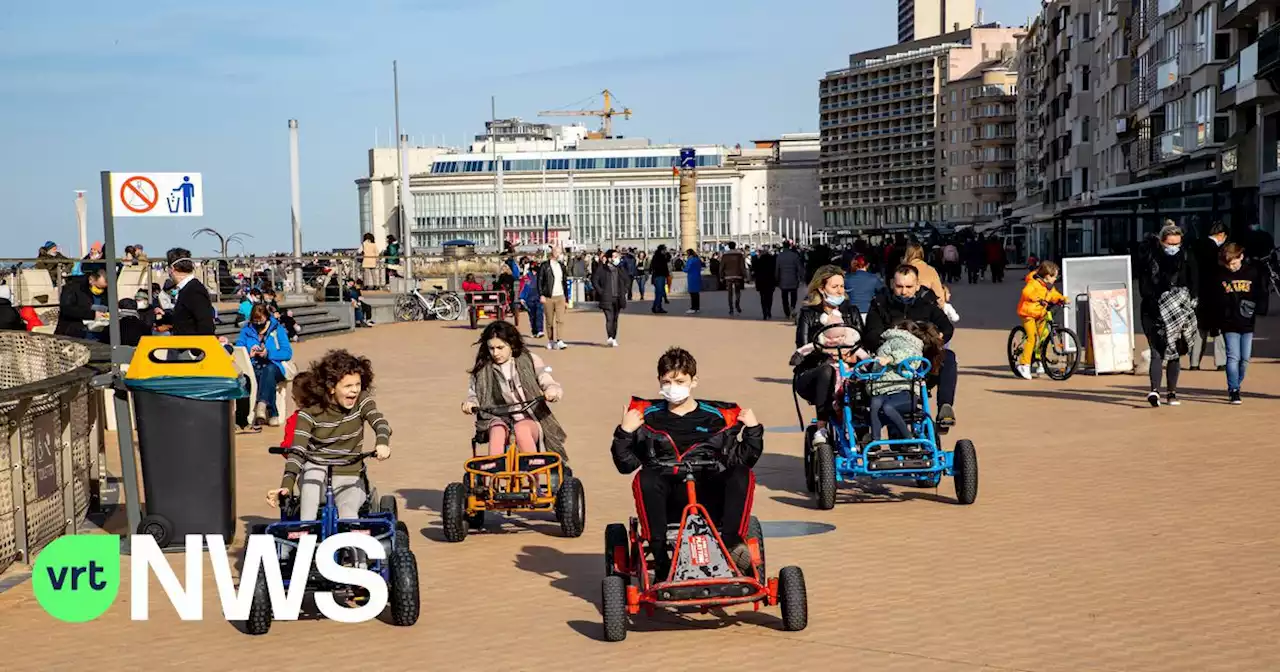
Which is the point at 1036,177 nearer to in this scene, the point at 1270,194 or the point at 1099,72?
the point at 1099,72

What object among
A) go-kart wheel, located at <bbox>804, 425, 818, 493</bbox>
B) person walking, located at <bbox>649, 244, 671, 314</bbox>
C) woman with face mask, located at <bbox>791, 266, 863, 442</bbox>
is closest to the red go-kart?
woman with face mask, located at <bbox>791, 266, 863, 442</bbox>

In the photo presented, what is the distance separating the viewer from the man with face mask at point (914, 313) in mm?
11945

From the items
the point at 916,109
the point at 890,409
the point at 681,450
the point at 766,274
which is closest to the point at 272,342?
the point at 890,409

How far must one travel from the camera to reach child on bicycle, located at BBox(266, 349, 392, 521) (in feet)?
26.8

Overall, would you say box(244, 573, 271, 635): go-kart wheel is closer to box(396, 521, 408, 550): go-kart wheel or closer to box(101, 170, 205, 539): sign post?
box(396, 521, 408, 550): go-kart wheel

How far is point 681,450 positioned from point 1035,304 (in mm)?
13206

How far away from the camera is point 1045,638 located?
726 cm

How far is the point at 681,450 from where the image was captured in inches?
302

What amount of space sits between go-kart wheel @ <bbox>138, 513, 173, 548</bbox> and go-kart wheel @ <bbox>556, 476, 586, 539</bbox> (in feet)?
7.15

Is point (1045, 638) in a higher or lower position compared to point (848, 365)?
lower

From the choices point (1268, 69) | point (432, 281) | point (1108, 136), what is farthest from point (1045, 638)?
point (1108, 136)

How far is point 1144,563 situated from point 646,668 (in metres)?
3.21

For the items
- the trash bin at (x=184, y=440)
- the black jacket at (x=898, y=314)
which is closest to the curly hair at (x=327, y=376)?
the trash bin at (x=184, y=440)

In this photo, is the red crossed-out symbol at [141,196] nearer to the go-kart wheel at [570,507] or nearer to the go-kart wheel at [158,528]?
the go-kart wheel at [158,528]
